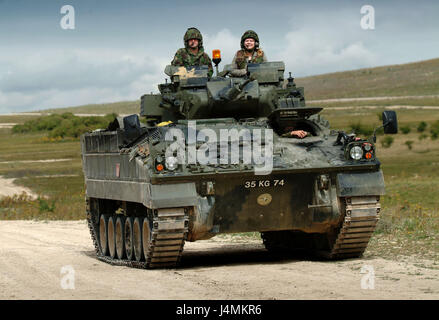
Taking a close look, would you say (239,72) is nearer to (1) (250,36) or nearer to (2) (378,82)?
(1) (250,36)

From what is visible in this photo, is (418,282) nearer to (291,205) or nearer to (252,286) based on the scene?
(252,286)

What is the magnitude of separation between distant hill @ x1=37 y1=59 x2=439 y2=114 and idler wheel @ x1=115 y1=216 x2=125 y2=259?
310ft

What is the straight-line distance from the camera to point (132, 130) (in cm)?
1498

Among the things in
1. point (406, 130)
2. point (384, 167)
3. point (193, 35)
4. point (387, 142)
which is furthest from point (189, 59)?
point (406, 130)

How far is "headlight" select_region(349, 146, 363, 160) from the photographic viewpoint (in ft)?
47.2

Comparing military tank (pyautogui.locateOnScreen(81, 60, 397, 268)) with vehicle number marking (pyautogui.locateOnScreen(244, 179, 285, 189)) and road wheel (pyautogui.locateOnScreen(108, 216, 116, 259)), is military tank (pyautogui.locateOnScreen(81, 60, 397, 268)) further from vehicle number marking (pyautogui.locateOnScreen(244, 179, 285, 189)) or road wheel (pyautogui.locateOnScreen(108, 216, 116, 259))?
road wheel (pyautogui.locateOnScreen(108, 216, 116, 259))

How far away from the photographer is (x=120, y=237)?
16.8m

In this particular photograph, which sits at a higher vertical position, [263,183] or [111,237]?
[263,183]

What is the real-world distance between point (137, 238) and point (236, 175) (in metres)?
2.62

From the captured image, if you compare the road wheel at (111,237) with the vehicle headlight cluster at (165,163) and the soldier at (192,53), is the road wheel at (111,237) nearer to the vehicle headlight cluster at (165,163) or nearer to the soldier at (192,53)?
the soldier at (192,53)

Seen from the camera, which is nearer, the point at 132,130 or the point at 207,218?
the point at 207,218

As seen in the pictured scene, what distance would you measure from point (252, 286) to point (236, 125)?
3.73 metres

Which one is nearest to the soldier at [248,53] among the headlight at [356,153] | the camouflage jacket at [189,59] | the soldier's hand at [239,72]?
the soldier's hand at [239,72]

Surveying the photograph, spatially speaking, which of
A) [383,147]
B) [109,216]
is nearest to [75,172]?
[383,147]
